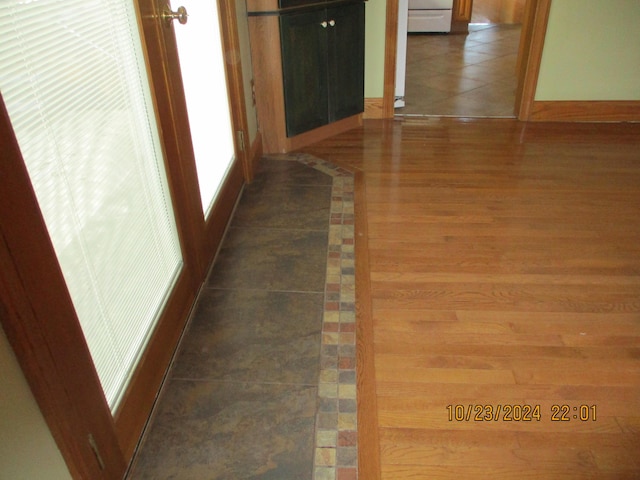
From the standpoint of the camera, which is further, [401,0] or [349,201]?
[401,0]

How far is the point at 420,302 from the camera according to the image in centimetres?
189

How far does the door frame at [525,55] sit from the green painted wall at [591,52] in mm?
47

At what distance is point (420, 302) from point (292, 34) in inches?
69.7

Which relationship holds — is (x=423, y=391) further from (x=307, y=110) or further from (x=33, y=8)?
(x=307, y=110)

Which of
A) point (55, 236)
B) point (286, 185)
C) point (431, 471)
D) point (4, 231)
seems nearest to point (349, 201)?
point (286, 185)

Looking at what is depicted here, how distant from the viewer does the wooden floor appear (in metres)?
1.37

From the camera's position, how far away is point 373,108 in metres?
3.74

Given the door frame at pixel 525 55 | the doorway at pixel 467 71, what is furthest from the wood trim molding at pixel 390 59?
the doorway at pixel 467 71

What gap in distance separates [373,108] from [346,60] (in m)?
0.57

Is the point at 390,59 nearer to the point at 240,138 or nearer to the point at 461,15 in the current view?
the point at 240,138

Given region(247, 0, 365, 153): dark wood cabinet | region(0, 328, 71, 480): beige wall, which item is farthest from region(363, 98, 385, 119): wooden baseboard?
region(0, 328, 71, 480): beige wall

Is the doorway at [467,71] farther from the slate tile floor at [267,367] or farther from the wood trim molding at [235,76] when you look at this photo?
the slate tile floor at [267,367]

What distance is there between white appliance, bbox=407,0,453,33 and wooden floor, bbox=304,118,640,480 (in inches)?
141

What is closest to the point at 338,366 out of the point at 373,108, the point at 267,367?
the point at 267,367
